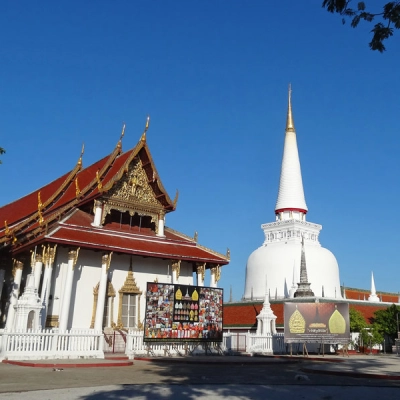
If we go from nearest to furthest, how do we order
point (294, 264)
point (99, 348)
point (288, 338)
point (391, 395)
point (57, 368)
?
point (391, 395), point (57, 368), point (99, 348), point (288, 338), point (294, 264)

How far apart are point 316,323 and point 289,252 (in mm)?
18619

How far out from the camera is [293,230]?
40.7m

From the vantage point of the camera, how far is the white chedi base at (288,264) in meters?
38.1

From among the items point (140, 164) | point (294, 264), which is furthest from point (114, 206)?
point (294, 264)

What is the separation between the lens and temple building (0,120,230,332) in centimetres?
1889

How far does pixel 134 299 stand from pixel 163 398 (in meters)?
14.4

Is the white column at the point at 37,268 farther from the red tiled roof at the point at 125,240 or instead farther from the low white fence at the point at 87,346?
the low white fence at the point at 87,346

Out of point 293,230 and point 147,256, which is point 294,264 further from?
point 147,256

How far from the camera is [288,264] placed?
3875 centimetres

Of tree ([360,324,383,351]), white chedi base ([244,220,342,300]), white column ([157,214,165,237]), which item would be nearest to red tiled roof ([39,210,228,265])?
white column ([157,214,165,237])

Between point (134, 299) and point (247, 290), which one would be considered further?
point (247, 290)

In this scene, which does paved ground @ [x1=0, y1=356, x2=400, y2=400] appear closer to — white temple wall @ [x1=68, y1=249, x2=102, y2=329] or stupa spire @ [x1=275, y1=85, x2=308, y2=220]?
white temple wall @ [x1=68, y1=249, x2=102, y2=329]

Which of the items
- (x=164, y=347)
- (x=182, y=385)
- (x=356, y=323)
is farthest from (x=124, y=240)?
(x=356, y=323)

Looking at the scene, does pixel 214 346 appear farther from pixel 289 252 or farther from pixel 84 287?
pixel 289 252
